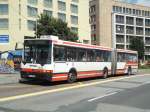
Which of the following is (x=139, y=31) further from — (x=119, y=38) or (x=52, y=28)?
(x=52, y=28)

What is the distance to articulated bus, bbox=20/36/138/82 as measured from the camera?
68.8ft

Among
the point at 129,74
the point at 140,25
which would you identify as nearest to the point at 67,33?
the point at 129,74

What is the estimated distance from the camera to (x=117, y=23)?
112250mm

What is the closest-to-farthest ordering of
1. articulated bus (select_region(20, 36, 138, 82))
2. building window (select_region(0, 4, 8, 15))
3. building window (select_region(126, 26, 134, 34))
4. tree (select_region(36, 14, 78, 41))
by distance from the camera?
articulated bus (select_region(20, 36, 138, 82)) → tree (select_region(36, 14, 78, 41)) → building window (select_region(0, 4, 8, 15)) → building window (select_region(126, 26, 134, 34))

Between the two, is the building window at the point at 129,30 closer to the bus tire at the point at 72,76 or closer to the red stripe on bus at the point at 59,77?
the bus tire at the point at 72,76

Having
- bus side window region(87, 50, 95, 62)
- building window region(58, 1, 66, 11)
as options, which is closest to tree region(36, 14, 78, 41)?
building window region(58, 1, 66, 11)

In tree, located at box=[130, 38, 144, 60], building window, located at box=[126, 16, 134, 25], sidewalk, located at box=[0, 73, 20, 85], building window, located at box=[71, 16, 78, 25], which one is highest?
building window, located at box=[126, 16, 134, 25]

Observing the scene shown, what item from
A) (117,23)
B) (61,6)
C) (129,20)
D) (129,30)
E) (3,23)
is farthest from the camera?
(129,20)

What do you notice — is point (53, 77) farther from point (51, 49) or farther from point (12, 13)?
point (12, 13)

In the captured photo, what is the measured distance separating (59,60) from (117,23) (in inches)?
3621

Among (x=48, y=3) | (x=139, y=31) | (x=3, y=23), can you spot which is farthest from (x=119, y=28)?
(x=3, y=23)

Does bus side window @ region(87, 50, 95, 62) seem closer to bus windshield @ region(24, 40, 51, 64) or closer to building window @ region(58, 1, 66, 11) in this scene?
bus windshield @ region(24, 40, 51, 64)

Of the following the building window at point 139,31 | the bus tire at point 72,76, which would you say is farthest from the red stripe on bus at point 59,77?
the building window at point 139,31

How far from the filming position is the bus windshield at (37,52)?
2103 centimetres
